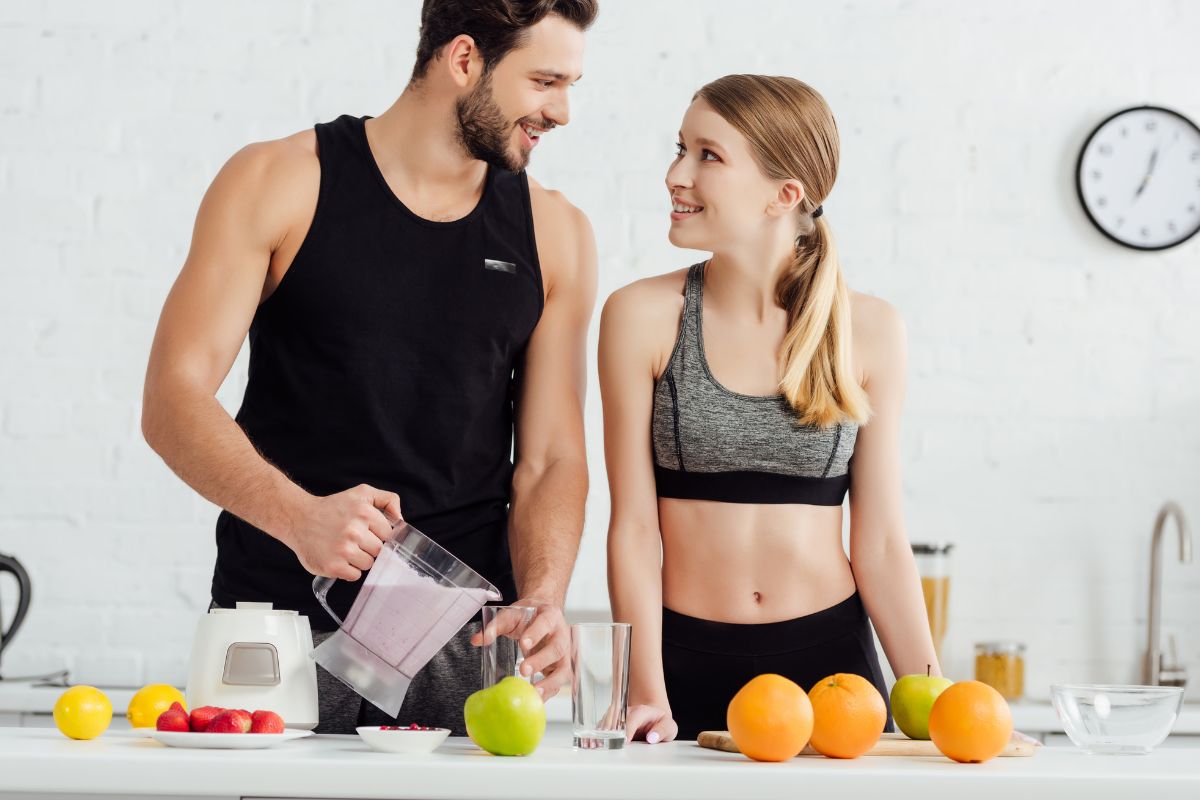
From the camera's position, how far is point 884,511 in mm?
1769

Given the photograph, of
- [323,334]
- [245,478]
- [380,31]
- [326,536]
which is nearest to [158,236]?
[380,31]

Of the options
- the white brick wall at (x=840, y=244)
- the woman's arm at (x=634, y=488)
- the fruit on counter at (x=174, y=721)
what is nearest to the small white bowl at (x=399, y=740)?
the fruit on counter at (x=174, y=721)

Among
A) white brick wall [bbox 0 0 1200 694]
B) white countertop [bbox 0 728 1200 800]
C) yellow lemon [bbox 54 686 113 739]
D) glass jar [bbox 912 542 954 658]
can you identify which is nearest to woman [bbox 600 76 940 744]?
white countertop [bbox 0 728 1200 800]

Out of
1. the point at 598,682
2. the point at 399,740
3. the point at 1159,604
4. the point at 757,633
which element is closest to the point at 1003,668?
the point at 1159,604

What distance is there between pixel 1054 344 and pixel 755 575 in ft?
5.37

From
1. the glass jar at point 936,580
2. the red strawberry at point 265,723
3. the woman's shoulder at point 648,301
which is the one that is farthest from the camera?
the glass jar at point 936,580

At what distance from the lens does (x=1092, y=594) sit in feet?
9.97

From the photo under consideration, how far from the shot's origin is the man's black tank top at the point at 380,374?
1626 millimetres

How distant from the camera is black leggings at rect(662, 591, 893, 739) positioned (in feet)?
5.58

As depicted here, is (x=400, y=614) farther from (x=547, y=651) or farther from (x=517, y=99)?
(x=517, y=99)

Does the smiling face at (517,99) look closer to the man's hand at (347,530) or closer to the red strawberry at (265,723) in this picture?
the man's hand at (347,530)

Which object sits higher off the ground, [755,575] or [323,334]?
[323,334]

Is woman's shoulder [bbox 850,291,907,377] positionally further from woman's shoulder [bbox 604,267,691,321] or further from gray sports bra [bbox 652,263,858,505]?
woman's shoulder [bbox 604,267,691,321]

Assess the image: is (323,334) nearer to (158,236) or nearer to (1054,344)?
(158,236)
